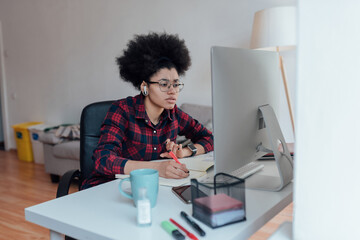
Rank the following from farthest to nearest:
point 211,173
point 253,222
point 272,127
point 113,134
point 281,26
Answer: point 281,26
point 113,134
point 211,173
point 272,127
point 253,222

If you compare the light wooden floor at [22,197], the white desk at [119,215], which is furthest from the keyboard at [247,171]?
the light wooden floor at [22,197]

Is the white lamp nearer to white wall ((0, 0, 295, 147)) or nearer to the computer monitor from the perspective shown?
white wall ((0, 0, 295, 147))

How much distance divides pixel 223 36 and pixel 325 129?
9.53 ft

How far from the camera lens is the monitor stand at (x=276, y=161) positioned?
112 centimetres

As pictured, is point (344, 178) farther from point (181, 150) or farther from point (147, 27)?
point (147, 27)

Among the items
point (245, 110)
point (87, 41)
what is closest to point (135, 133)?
point (245, 110)

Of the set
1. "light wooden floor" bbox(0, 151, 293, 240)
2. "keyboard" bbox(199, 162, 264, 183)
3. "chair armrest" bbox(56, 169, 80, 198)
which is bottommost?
"light wooden floor" bbox(0, 151, 293, 240)

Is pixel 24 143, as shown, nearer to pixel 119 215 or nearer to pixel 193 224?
pixel 119 215

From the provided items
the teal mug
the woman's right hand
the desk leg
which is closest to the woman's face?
the woman's right hand

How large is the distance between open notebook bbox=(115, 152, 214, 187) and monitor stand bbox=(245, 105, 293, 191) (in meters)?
0.20

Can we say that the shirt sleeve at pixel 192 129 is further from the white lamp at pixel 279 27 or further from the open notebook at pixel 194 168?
the white lamp at pixel 279 27

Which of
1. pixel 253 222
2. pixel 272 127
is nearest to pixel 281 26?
pixel 272 127

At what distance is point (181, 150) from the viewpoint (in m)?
1.59

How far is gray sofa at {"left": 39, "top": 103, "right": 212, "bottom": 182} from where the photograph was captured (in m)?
3.52
